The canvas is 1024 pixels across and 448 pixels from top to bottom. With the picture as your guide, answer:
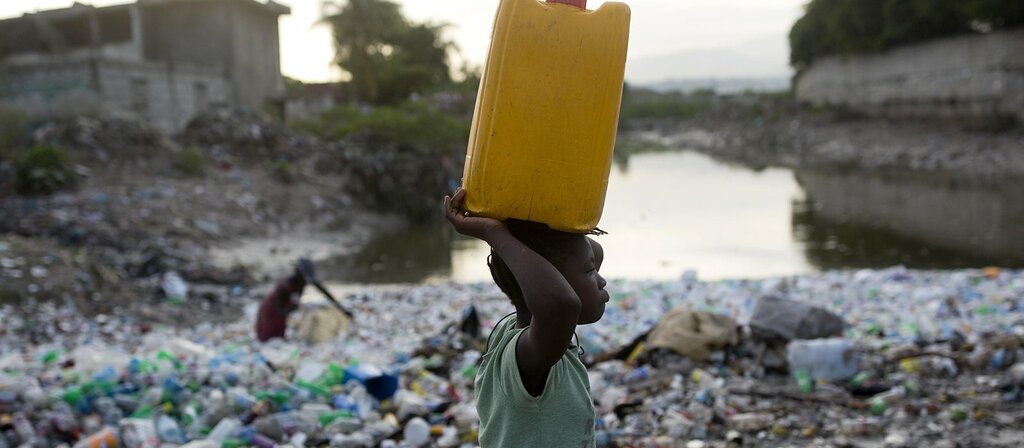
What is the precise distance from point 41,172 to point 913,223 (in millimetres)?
12325

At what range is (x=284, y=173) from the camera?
13.7 metres

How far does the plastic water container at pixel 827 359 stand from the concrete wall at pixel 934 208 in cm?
635

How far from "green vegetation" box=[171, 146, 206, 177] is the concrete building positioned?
3.00 meters

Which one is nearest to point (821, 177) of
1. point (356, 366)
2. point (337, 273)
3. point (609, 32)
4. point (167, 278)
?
point (337, 273)

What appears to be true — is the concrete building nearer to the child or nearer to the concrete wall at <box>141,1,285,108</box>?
the concrete wall at <box>141,1,285,108</box>

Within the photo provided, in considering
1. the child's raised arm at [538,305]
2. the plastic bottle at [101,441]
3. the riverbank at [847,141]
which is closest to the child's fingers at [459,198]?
the child's raised arm at [538,305]

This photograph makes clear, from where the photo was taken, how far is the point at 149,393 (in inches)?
144

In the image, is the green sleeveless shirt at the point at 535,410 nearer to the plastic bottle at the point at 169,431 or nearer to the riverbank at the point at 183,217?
the plastic bottle at the point at 169,431

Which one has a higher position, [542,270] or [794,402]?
[542,270]

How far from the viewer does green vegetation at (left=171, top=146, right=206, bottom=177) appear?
42.3 ft

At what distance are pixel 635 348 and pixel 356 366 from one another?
59.0 inches

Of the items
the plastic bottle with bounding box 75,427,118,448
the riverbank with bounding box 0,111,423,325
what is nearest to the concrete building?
the riverbank with bounding box 0,111,423,325

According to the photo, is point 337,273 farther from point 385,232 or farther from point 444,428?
point 444,428

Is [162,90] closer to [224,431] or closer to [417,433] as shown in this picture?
[224,431]
